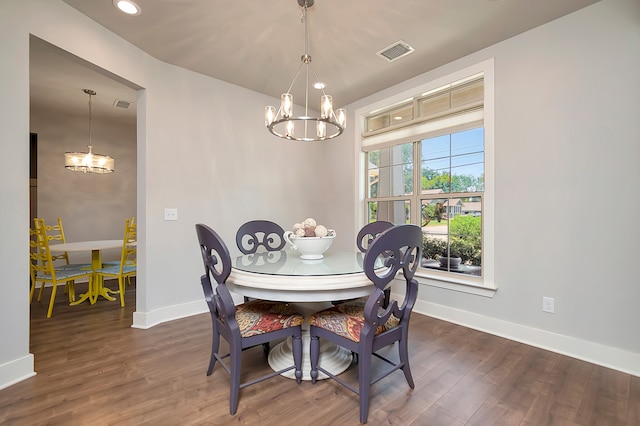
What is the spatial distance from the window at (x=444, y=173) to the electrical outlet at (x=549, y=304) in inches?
15.2

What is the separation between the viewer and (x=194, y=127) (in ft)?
10.5

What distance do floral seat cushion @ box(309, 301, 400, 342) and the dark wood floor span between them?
1.35 ft

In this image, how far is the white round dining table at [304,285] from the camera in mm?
1619

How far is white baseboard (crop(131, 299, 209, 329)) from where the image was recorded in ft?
9.10

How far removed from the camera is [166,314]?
295cm

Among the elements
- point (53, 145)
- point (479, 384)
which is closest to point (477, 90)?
point (479, 384)

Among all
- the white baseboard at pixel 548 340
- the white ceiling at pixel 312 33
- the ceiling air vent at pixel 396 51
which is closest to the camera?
the white baseboard at pixel 548 340

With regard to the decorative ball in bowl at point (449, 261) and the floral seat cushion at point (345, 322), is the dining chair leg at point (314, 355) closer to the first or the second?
the floral seat cushion at point (345, 322)

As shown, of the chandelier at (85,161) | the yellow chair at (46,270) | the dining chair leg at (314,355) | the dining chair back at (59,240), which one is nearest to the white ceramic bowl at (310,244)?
the dining chair leg at (314,355)

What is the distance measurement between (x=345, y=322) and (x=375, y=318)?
10.5 inches

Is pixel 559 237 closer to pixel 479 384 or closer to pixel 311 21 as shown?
pixel 479 384

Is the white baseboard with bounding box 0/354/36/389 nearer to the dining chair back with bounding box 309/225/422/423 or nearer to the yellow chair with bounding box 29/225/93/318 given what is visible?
the yellow chair with bounding box 29/225/93/318

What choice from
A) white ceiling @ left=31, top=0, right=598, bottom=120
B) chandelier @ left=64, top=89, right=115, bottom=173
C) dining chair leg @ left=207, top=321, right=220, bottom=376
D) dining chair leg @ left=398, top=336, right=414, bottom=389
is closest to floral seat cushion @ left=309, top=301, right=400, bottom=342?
dining chair leg @ left=398, top=336, right=414, bottom=389

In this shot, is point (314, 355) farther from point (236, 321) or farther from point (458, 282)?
point (458, 282)
